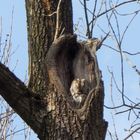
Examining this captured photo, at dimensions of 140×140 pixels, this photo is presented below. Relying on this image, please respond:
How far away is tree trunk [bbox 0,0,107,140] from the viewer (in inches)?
68.5

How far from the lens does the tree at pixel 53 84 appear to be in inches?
68.4

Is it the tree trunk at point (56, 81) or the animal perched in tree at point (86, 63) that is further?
the animal perched in tree at point (86, 63)

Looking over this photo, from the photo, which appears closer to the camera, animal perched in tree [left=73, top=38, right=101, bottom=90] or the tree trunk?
the tree trunk

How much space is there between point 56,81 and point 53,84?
2 centimetres

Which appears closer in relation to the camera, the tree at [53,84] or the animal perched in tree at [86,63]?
the tree at [53,84]

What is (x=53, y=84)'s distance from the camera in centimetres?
185

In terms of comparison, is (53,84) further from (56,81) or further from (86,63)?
(86,63)

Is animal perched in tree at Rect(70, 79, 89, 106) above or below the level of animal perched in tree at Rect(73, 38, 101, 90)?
below

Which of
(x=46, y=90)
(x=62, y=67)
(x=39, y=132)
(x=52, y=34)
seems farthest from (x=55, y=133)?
(x=52, y=34)

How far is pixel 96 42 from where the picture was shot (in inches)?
80.0

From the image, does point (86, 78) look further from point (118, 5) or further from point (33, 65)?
point (118, 5)

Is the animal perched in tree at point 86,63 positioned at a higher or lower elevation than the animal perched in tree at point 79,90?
higher

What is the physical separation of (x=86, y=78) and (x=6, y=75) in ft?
1.22

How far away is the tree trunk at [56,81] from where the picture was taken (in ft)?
5.71
